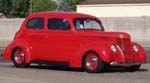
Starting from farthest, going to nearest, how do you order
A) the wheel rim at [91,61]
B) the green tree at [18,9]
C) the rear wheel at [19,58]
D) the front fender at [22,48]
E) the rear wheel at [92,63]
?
the green tree at [18,9] → the rear wheel at [19,58] → the front fender at [22,48] → the wheel rim at [91,61] → the rear wheel at [92,63]

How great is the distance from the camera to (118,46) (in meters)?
16.2

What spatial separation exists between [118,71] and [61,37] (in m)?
2.00


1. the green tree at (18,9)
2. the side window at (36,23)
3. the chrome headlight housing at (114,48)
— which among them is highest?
the side window at (36,23)

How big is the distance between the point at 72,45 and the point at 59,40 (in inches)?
21.6

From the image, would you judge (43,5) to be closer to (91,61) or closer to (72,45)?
(72,45)

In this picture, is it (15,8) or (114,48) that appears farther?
(15,8)

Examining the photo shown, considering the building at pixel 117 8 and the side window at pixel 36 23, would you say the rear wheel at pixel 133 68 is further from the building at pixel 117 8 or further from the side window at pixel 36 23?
the building at pixel 117 8

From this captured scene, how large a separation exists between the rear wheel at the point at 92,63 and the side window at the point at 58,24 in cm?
122

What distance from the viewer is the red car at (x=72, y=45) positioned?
16219 millimetres

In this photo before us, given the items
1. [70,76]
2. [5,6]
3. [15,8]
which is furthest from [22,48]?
[5,6]

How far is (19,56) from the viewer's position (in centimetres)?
1819

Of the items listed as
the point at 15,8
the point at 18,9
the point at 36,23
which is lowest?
the point at 18,9

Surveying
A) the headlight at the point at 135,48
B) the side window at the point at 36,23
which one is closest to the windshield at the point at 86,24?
the side window at the point at 36,23

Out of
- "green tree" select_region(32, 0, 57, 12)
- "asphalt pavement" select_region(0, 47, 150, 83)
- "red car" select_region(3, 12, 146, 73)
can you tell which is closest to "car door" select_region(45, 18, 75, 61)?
"red car" select_region(3, 12, 146, 73)
